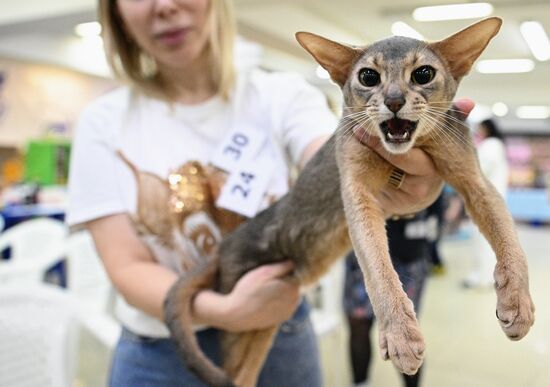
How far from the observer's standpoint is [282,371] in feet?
3.76

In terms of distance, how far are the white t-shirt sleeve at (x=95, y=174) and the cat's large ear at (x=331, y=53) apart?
2.01 ft

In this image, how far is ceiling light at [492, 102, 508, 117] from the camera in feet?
2.04

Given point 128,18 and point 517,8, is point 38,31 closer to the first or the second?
point 128,18

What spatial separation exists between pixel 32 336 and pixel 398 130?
4.79 feet

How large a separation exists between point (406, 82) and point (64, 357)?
1454mm

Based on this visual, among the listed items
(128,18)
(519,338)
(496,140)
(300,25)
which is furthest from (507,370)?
(128,18)

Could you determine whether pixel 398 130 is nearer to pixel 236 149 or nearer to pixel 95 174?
pixel 236 149

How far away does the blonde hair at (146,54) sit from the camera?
1106 millimetres

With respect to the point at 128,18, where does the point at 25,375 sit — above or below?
below

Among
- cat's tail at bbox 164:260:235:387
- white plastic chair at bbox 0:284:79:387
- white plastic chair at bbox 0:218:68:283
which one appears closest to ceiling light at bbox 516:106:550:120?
cat's tail at bbox 164:260:235:387

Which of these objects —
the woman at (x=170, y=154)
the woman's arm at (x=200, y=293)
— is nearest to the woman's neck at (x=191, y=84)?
the woman at (x=170, y=154)

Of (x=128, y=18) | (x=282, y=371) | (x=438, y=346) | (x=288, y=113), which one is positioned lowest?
(x=282, y=371)

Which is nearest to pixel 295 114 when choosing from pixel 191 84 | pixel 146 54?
pixel 191 84

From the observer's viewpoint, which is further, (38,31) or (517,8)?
(38,31)
